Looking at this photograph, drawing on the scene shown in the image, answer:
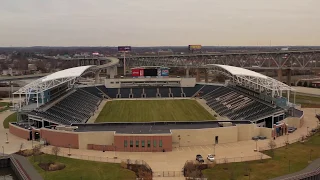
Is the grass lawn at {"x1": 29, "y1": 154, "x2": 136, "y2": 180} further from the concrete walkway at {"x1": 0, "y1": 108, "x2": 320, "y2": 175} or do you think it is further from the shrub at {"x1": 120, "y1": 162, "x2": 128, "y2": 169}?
the concrete walkway at {"x1": 0, "y1": 108, "x2": 320, "y2": 175}

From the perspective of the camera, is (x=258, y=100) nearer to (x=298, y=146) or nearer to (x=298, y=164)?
(x=298, y=146)

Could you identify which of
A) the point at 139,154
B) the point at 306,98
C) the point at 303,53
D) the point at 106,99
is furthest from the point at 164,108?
the point at 303,53

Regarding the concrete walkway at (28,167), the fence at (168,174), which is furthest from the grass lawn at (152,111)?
the fence at (168,174)

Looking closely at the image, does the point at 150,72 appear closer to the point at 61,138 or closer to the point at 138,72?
the point at 138,72

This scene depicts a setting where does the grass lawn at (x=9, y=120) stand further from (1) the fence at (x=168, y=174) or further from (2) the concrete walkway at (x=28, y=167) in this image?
(1) the fence at (x=168, y=174)

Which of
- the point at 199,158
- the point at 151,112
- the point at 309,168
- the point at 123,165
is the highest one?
the point at 151,112

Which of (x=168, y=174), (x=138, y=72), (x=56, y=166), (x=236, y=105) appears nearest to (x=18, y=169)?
(x=56, y=166)
